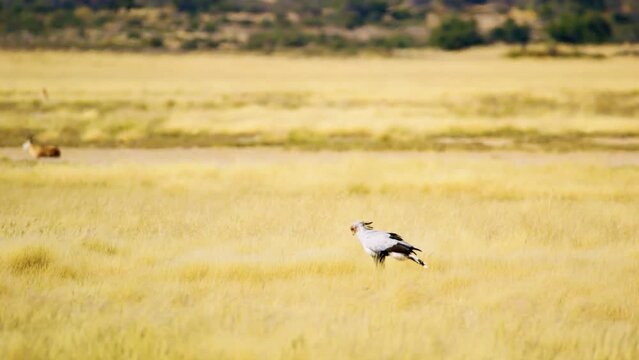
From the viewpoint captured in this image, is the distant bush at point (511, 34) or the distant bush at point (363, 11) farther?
the distant bush at point (363, 11)

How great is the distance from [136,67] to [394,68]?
19.5m

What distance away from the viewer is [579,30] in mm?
112312

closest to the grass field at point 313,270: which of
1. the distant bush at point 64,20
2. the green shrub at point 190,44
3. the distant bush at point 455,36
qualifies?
the green shrub at point 190,44

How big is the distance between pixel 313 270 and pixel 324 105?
111 ft

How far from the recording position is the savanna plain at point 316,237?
8547 millimetres

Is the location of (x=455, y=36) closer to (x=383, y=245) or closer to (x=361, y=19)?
(x=361, y=19)

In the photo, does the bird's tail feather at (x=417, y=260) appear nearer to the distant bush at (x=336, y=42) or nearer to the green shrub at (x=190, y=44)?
the green shrub at (x=190, y=44)

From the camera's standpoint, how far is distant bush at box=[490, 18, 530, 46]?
12056 centimetres

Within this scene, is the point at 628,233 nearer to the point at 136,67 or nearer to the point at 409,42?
the point at 136,67

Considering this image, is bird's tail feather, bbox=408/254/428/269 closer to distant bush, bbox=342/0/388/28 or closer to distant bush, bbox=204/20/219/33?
distant bush, bbox=204/20/219/33

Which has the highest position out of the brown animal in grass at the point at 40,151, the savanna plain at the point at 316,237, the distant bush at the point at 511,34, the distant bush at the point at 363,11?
the savanna plain at the point at 316,237

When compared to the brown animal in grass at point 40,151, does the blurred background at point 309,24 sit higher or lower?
lower

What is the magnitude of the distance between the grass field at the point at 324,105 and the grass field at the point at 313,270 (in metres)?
11.1

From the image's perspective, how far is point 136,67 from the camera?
79.2 meters
